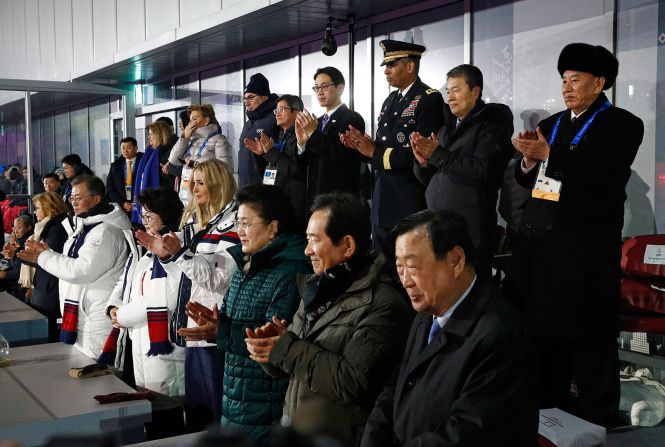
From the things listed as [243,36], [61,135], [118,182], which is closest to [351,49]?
[243,36]

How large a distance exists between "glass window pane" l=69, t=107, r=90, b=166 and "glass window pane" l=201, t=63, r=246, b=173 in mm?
2973

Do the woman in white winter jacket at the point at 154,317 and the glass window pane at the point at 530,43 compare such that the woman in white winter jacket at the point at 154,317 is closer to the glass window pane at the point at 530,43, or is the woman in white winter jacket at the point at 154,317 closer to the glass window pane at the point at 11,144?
the glass window pane at the point at 530,43

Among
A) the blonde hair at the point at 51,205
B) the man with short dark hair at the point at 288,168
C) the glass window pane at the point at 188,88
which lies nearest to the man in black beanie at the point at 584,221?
the man with short dark hair at the point at 288,168

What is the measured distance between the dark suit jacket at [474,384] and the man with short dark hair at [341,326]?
0.89 feet

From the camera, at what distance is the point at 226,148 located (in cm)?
616

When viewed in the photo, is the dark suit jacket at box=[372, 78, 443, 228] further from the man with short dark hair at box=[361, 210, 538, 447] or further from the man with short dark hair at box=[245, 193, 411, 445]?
the man with short dark hair at box=[361, 210, 538, 447]

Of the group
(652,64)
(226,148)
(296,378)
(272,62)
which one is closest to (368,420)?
(296,378)

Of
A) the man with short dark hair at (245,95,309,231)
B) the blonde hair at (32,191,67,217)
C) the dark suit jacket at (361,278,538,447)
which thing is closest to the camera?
the dark suit jacket at (361,278,538,447)

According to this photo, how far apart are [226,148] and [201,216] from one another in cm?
224

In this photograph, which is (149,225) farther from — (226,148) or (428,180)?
(226,148)

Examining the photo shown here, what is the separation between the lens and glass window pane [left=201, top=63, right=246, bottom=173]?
27.2 ft

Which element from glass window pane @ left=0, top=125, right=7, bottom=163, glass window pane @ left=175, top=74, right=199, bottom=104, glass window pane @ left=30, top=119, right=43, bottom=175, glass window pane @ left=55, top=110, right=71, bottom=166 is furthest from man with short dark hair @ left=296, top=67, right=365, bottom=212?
glass window pane @ left=55, top=110, right=71, bottom=166

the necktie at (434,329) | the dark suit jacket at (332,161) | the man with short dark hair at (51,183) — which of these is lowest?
the necktie at (434,329)

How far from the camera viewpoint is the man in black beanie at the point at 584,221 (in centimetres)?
308
